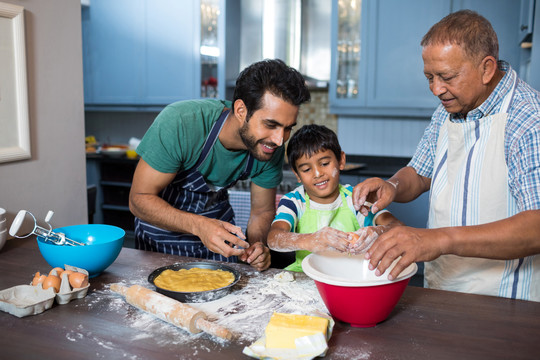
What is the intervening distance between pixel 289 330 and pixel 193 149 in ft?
3.41

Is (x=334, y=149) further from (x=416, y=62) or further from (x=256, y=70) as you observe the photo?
(x=416, y=62)

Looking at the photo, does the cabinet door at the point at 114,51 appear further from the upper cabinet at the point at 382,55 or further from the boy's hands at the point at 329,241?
the boy's hands at the point at 329,241

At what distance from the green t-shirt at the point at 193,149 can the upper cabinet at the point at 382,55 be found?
7.45ft

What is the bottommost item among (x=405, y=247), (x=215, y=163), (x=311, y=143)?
(x=405, y=247)

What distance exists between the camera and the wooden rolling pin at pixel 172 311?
44.5 inches

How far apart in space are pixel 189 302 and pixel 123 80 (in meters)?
4.35

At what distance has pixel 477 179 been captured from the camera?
1.56 meters

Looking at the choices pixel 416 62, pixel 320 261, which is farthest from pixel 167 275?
pixel 416 62

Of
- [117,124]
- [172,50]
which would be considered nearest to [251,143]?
[172,50]

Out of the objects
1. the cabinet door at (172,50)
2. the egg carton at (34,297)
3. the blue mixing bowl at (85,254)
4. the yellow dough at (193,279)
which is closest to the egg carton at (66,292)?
the egg carton at (34,297)

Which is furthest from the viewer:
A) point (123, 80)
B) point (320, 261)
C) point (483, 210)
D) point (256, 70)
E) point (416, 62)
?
point (123, 80)

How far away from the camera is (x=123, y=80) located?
520cm

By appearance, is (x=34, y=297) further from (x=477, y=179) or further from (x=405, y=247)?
(x=477, y=179)

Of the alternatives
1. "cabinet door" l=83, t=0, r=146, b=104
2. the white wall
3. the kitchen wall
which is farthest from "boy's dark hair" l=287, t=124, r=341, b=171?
the kitchen wall
